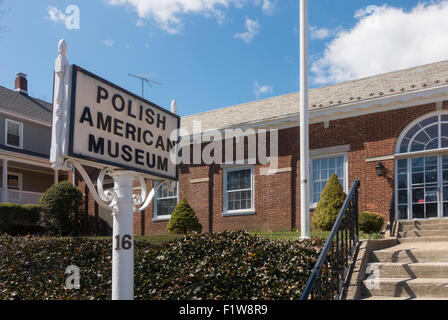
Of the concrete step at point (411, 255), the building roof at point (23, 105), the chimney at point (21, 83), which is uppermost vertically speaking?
the chimney at point (21, 83)

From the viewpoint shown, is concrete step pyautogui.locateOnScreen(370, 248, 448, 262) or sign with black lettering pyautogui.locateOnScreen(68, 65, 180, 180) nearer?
sign with black lettering pyautogui.locateOnScreen(68, 65, 180, 180)

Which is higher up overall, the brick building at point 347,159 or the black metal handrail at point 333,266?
the brick building at point 347,159

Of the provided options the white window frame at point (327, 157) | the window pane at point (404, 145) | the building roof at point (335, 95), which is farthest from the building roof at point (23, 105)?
the window pane at point (404, 145)

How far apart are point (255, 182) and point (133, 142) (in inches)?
515

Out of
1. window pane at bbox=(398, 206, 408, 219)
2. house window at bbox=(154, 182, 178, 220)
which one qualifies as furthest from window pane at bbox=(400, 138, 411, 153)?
house window at bbox=(154, 182, 178, 220)

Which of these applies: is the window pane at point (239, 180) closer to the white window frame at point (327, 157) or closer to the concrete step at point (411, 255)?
the white window frame at point (327, 157)

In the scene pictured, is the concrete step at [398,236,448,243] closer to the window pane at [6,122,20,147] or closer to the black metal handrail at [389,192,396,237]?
the black metal handrail at [389,192,396,237]

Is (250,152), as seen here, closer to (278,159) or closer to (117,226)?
(278,159)

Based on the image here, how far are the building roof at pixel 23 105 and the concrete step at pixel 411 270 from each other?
73.7 feet

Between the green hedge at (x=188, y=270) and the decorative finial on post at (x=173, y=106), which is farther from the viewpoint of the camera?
the green hedge at (x=188, y=270)

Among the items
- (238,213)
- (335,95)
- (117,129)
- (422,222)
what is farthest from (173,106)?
(335,95)

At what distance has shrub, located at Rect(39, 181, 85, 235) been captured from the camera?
20062 millimetres

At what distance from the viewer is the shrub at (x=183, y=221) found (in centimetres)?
1741

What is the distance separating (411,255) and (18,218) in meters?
17.2
